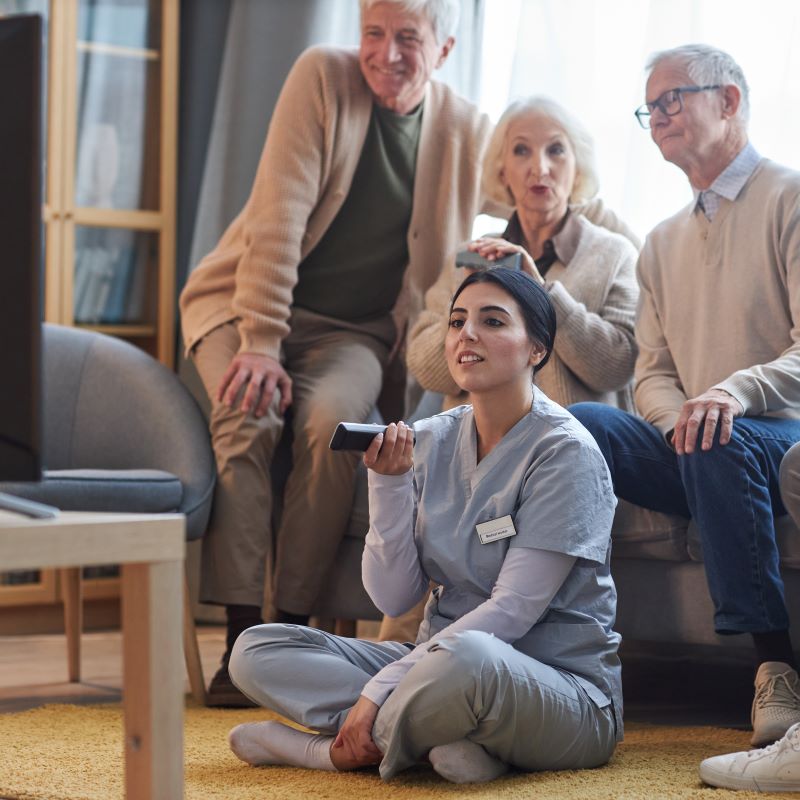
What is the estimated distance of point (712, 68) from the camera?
2.12 metres

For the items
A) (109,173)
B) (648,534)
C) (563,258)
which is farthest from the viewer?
(109,173)

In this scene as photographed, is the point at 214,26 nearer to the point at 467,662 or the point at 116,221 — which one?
the point at 116,221

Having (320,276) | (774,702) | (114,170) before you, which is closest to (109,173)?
(114,170)

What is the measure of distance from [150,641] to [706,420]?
1111mm

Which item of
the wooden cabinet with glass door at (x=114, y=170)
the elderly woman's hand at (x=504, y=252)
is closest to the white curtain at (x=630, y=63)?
the elderly woman's hand at (x=504, y=252)

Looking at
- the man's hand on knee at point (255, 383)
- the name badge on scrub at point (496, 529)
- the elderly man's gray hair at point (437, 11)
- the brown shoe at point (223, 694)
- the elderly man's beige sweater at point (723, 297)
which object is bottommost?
the brown shoe at point (223, 694)

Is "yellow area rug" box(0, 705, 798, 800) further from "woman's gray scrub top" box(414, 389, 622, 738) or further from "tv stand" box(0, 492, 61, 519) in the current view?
"tv stand" box(0, 492, 61, 519)

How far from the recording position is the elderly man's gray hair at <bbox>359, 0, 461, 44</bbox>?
254 centimetres

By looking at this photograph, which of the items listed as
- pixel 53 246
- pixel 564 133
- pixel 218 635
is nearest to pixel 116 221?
pixel 53 246

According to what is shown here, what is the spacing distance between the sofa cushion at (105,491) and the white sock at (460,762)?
0.87 metres

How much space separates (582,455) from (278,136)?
125 centimetres

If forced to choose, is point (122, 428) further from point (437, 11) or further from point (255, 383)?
point (437, 11)

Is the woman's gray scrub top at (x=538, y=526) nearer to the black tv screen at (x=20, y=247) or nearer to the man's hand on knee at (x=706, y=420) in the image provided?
the man's hand on knee at (x=706, y=420)

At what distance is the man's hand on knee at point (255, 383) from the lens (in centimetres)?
240
